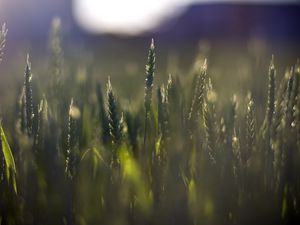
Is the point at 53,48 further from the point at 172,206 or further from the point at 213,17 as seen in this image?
the point at 213,17

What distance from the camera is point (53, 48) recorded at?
1396 millimetres

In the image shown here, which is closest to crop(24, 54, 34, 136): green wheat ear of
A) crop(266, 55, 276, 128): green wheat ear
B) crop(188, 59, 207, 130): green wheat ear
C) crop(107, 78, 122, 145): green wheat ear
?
crop(107, 78, 122, 145): green wheat ear

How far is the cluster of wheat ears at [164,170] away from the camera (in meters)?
0.91

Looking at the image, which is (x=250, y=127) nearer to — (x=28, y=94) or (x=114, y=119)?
(x=114, y=119)

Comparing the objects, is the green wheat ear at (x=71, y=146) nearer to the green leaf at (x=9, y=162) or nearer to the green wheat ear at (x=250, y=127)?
the green leaf at (x=9, y=162)

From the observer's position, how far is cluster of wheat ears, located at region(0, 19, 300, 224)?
2.98 feet

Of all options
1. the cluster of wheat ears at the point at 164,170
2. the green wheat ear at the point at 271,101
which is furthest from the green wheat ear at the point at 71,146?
the green wheat ear at the point at 271,101

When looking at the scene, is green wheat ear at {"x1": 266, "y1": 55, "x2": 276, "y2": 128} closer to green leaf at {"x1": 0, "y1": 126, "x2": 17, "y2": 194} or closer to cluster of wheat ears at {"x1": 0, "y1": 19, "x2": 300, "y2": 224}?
cluster of wheat ears at {"x1": 0, "y1": 19, "x2": 300, "y2": 224}

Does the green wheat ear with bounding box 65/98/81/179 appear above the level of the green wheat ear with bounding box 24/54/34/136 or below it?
below

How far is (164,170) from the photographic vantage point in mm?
990

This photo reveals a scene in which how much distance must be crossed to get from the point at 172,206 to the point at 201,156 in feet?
0.48

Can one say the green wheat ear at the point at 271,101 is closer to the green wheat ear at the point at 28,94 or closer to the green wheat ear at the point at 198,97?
the green wheat ear at the point at 198,97

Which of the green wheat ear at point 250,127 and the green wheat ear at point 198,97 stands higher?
the green wheat ear at point 198,97

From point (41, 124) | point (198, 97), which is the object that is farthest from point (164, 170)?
point (41, 124)
